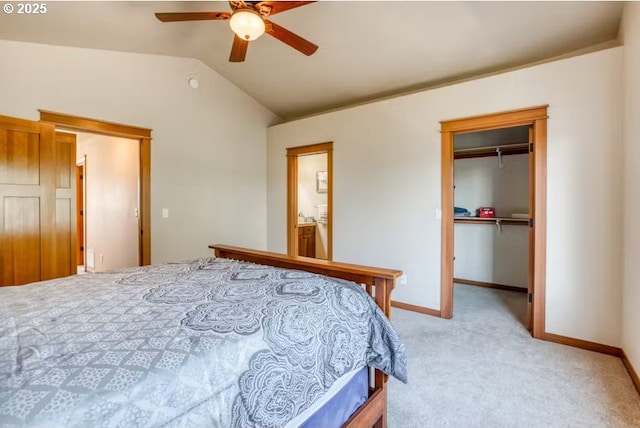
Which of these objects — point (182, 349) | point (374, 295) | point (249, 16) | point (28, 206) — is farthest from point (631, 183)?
point (28, 206)

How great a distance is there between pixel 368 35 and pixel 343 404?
3.21 meters

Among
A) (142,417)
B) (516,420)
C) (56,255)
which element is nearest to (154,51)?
(56,255)

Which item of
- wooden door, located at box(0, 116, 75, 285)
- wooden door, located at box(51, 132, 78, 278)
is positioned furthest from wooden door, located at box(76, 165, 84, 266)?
wooden door, located at box(0, 116, 75, 285)

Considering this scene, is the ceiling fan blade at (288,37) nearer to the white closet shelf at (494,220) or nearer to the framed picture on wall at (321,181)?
the white closet shelf at (494,220)

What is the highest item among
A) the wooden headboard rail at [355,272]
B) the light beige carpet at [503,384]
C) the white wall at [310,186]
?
the white wall at [310,186]

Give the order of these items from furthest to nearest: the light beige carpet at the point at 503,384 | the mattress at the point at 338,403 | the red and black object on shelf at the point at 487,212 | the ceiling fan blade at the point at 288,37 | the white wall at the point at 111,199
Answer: the red and black object on shelf at the point at 487,212
the white wall at the point at 111,199
the ceiling fan blade at the point at 288,37
the light beige carpet at the point at 503,384
the mattress at the point at 338,403

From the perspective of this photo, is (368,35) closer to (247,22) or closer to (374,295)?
(247,22)

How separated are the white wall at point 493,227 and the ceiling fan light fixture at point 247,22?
404 centimetres

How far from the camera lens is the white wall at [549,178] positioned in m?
2.62

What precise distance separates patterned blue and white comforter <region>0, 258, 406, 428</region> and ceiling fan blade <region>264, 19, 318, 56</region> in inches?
71.7

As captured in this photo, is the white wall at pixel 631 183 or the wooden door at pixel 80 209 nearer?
the white wall at pixel 631 183

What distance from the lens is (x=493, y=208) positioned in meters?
4.82

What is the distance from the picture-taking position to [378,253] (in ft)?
13.2

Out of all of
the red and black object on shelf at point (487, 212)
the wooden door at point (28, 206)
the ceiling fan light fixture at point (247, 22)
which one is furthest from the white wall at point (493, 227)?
the wooden door at point (28, 206)
